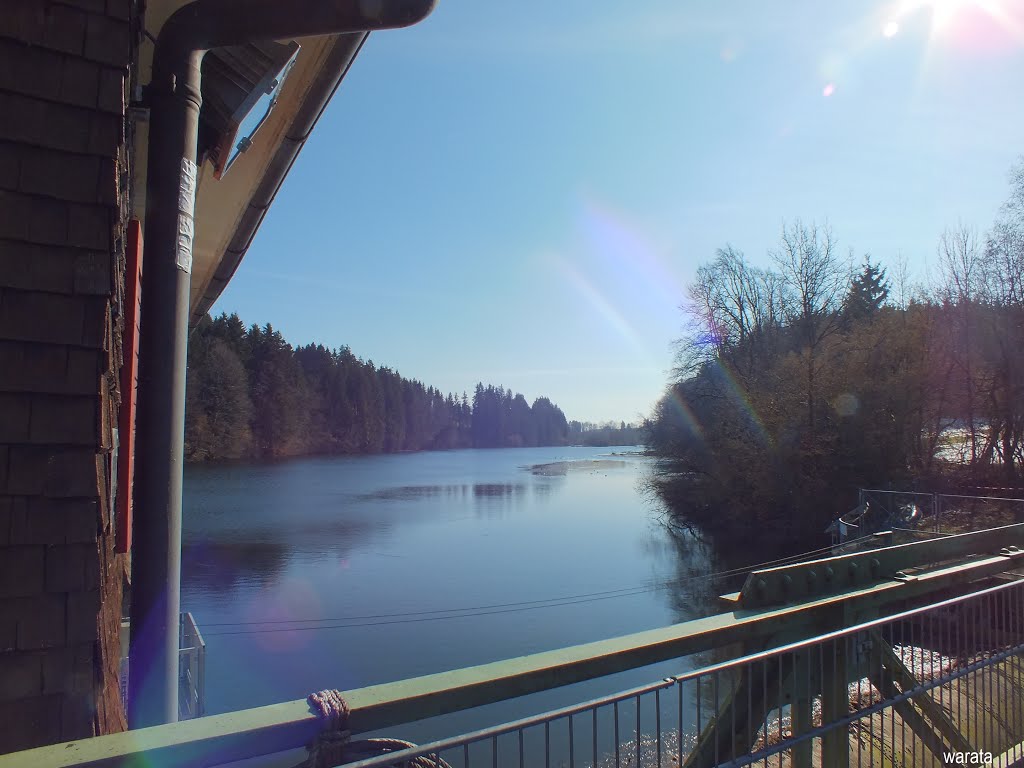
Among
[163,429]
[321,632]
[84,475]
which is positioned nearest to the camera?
[84,475]

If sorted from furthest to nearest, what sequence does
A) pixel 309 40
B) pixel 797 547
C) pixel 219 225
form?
pixel 797 547 < pixel 219 225 < pixel 309 40

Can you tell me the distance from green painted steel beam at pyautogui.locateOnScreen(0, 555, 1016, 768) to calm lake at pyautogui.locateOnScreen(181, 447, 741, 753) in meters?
9.39

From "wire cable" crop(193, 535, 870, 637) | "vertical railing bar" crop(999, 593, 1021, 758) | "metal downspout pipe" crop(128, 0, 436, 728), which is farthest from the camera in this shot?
"wire cable" crop(193, 535, 870, 637)

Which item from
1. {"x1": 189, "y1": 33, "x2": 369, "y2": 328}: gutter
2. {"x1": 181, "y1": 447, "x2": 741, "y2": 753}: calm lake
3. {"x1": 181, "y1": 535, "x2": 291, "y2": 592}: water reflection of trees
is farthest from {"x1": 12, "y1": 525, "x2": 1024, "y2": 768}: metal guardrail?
{"x1": 181, "y1": 535, "x2": 291, "y2": 592}: water reflection of trees

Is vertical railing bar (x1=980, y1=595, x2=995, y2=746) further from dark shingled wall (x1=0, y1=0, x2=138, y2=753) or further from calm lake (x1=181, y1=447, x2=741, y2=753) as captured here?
calm lake (x1=181, y1=447, x2=741, y2=753)

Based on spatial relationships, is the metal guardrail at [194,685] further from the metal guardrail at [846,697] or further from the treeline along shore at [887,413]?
the treeline along shore at [887,413]

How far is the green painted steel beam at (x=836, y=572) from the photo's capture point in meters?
2.37

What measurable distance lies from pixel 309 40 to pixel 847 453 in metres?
23.6

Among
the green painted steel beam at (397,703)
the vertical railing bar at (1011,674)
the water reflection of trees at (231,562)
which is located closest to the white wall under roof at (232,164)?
the green painted steel beam at (397,703)

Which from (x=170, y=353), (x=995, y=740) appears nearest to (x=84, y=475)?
(x=170, y=353)

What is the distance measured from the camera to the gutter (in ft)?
12.4

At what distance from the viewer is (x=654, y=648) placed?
6.12ft

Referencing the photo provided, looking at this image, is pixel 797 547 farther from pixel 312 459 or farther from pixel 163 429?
pixel 312 459

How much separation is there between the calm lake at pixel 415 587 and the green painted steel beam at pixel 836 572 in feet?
29.1
